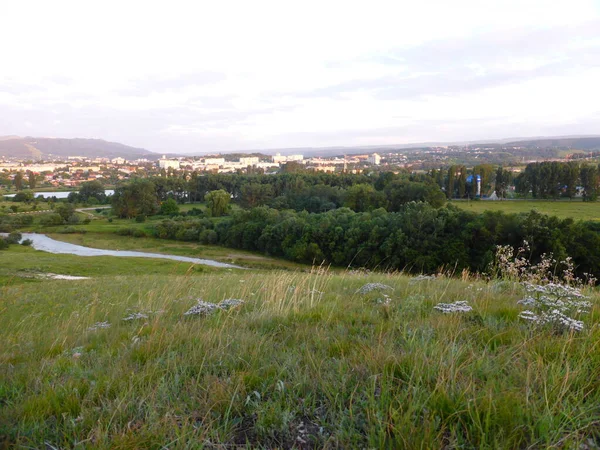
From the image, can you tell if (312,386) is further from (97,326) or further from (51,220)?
(51,220)

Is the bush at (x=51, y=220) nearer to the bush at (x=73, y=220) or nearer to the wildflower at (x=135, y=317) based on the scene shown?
the bush at (x=73, y=220)

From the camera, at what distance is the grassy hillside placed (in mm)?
2035

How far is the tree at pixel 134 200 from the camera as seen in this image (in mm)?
75062

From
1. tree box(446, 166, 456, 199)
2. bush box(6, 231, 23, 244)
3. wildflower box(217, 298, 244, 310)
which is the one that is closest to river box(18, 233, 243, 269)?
bush box(6, 231, 23, 244)

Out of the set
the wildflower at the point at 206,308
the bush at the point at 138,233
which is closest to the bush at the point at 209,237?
the bush at the point at 138,233

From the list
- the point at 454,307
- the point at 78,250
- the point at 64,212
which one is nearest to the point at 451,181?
the point at 78,250

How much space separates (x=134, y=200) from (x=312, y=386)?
81201 mm

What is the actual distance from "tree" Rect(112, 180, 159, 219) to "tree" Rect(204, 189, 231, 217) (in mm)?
13940

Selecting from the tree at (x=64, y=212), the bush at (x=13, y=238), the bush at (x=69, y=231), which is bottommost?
the bush at (x=69, y=231)

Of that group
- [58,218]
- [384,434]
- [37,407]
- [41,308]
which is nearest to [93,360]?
[37,407]

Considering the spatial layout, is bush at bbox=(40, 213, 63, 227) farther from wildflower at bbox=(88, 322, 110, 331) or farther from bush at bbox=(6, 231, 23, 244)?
wildflower at bbox=(88, 322, 110, 331)

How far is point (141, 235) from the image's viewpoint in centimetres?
5941

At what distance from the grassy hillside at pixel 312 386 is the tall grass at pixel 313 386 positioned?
0.04ft

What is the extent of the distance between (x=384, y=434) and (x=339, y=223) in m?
44.5
